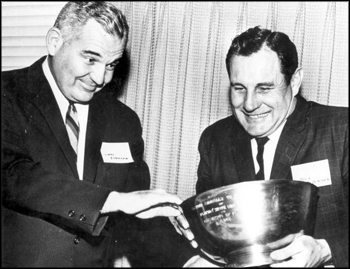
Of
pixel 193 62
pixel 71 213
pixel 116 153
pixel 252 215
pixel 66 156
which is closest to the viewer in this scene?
pixel 252 215

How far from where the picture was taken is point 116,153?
1677 mm

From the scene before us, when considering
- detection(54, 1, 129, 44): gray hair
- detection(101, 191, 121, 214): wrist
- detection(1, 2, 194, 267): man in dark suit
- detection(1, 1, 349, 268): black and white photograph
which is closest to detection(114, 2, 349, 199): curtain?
detection(1, 1, 349, 268): black and white photograph

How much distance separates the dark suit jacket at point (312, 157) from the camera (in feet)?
4.94

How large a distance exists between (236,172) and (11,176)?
2.74ft

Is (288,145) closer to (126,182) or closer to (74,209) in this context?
(126,182)

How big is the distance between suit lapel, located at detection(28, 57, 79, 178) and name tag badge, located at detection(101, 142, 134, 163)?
0.60 feet

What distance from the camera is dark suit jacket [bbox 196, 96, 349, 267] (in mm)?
1505

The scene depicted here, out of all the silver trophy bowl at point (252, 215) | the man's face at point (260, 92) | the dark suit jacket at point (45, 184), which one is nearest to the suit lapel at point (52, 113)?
the dark suit jacket at point (45, 184)

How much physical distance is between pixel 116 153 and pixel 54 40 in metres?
0.48

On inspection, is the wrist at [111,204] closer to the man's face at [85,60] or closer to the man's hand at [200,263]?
the man's hand at [200,263]

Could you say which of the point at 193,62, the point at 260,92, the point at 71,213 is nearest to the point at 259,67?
the point at 260,92

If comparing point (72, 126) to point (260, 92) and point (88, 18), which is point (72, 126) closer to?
point (88, 18)

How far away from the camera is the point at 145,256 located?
2008 millimetres

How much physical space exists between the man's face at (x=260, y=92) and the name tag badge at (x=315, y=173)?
0.70 ft
